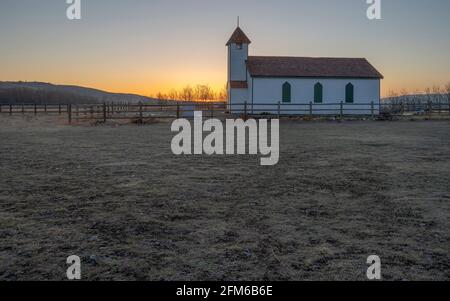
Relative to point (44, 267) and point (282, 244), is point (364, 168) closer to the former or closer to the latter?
point (282, 244)

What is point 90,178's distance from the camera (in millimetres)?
7344

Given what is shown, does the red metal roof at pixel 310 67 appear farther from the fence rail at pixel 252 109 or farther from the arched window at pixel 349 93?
the fence rail at pixel 252 109

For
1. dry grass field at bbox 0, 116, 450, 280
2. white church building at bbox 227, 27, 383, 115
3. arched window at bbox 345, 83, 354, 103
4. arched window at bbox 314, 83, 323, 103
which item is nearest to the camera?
dry grass field at bbox 0, 116, 450, 280

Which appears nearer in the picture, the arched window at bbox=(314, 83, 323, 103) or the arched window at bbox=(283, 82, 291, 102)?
the arched window at bbox=(283, 82, 291, 102)

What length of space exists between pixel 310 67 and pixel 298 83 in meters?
2.25

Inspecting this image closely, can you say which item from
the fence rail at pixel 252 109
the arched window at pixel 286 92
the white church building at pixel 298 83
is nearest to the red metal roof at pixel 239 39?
the white church building at pixel 298 83

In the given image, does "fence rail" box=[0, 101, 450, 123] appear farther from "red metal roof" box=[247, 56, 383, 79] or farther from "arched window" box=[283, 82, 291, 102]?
"red metal roof" box=[247, 56, 383, 79]

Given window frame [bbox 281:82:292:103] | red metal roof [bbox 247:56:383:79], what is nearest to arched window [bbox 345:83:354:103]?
red metal roof [bbox 247:56:383:79]

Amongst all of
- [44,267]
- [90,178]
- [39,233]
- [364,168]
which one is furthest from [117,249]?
[364,168]

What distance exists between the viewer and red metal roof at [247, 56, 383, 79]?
33688mm

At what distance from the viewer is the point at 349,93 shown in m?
34.2

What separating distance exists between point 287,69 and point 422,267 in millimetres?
31878

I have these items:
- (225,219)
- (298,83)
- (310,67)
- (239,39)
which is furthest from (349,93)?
(225,219)

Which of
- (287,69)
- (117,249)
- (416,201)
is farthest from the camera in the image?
(287,69)
